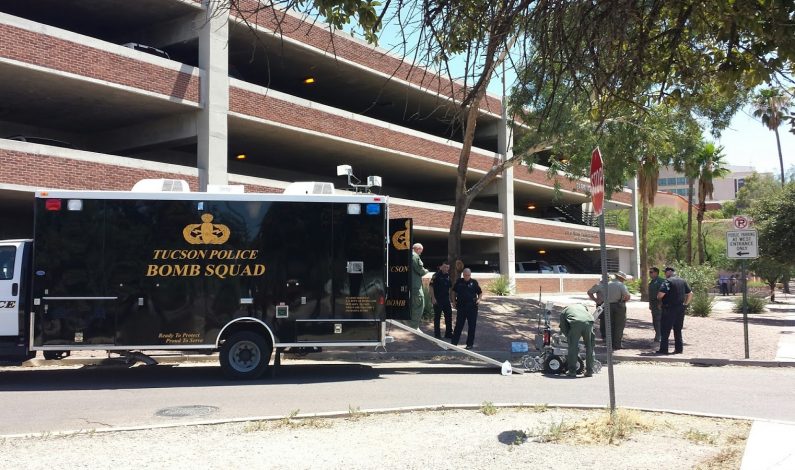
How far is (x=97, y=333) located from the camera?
34.4 feet

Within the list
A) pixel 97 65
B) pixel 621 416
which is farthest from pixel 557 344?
pixel 97 65

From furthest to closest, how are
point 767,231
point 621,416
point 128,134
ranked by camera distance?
point 767,231
point 128,134
point 621,416

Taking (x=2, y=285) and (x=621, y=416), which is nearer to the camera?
(x=621, y=416)

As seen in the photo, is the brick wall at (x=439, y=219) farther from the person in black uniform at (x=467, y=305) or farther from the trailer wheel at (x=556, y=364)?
the trailer wheel at (x=556, y=364)

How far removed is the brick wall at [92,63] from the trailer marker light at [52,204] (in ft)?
26.4

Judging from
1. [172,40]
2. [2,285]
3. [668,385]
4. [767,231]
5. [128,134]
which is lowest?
[668,385]

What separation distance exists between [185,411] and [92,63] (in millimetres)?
12947

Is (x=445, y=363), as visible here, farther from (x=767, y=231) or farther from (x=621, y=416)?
(x=767, y=231)

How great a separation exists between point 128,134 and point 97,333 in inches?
573

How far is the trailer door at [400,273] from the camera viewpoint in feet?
39.4

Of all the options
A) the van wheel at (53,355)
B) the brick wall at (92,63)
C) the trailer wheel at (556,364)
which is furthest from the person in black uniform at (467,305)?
the brick wall at (92,63)

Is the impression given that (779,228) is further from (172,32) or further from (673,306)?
(172,32)

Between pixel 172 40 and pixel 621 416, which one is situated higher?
pixel 172 40

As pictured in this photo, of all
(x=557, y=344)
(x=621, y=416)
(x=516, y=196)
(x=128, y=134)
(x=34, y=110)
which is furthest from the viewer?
(x=516, y=196)
